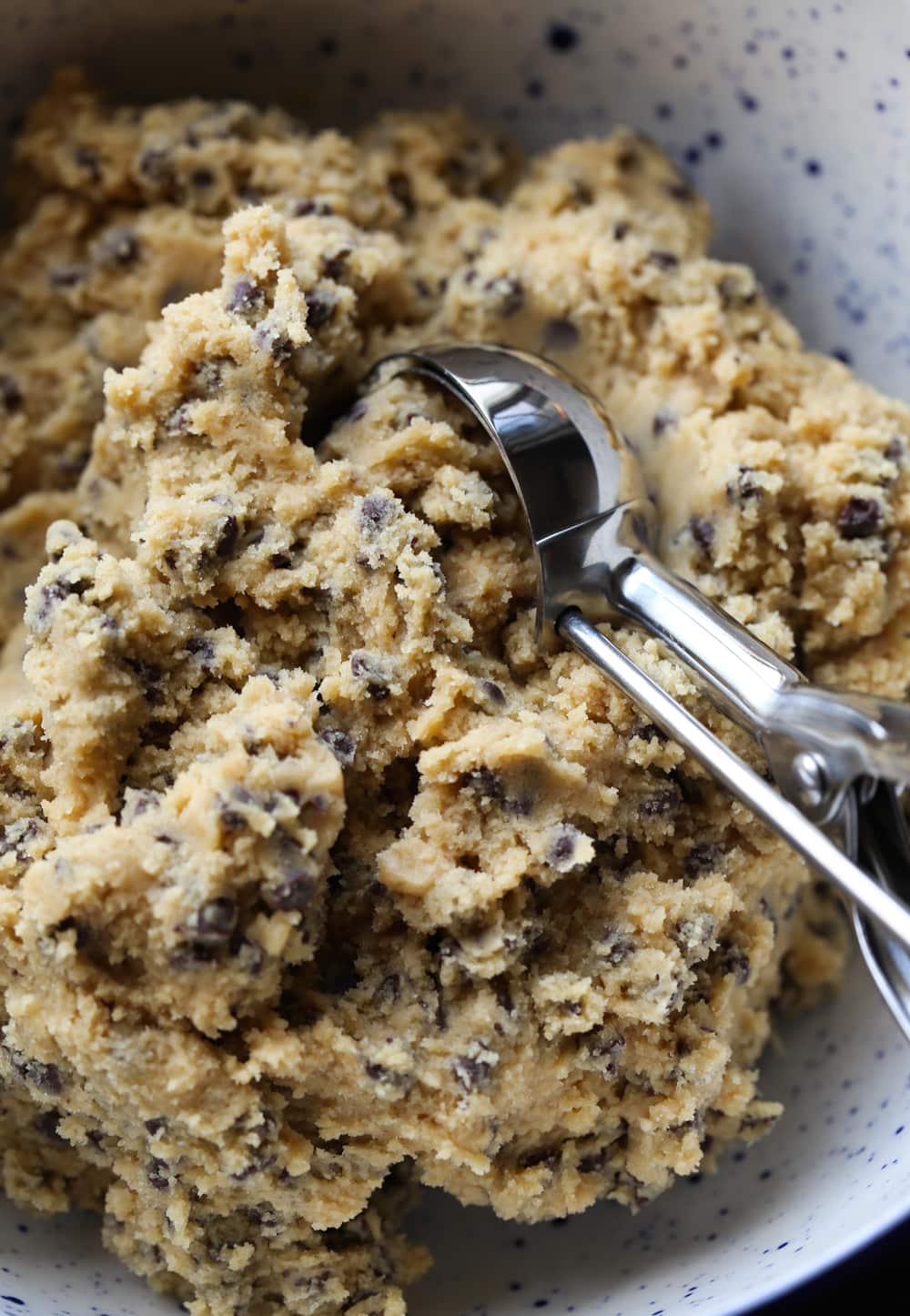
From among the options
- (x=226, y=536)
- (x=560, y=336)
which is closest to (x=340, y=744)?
(x=226, y=536)

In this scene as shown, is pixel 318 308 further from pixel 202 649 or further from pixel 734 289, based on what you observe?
pixel 734 289

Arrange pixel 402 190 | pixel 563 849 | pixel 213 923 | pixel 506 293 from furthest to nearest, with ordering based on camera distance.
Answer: pixel 402 190 → pixel 506 293 → pixel 563 849 → pixel 213 923

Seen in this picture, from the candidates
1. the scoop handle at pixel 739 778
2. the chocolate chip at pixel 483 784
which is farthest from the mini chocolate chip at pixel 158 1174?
the scoop handle at pixel 739 778

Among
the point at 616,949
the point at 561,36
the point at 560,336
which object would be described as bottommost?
the point at 616,949

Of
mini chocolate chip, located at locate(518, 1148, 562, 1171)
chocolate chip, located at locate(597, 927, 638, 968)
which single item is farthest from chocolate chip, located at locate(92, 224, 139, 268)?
mini chocolate chip, located at locate(518, 1148, 562, 1171)

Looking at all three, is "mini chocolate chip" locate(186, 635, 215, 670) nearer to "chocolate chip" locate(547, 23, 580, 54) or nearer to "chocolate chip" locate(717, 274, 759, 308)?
"chocolate chip" locate(717, 274, 759, 308)

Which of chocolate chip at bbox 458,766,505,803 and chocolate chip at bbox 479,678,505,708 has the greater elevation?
chocolate chip at bbox 479,678,505,708

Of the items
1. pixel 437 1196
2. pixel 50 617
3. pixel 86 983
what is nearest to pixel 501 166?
pixel 50 617
